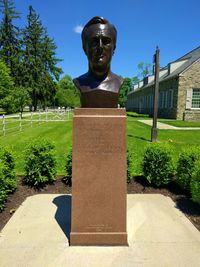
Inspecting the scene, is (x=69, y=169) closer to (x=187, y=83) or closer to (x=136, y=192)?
(x=136, y=192)

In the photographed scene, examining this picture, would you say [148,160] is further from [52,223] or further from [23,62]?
[23,62]

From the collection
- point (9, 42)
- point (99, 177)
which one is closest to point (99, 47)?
point (99, 177)

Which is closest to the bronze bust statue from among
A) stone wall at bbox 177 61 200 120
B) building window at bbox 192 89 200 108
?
stone wall at bbox 177 61 200 120

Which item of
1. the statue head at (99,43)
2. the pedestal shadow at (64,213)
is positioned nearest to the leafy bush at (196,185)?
the pedestal shadow at (64,213)

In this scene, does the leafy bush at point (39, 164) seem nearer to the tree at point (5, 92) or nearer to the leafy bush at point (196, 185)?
the leafy bush at point (196, 185)

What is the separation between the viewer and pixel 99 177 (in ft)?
11.3

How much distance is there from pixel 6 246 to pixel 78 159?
5.16ft

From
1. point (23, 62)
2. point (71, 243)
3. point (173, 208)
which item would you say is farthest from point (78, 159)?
point (23, 62)

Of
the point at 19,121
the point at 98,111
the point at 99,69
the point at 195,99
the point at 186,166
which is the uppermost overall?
the point at 195,99

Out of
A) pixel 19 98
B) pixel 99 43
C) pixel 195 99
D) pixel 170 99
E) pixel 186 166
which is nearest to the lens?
pixel 99 43

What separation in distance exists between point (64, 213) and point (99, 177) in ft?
4.58

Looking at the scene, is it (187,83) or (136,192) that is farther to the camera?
(187,83)

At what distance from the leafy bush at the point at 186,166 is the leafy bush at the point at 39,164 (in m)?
2.88

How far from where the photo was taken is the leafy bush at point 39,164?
538 centimetres
